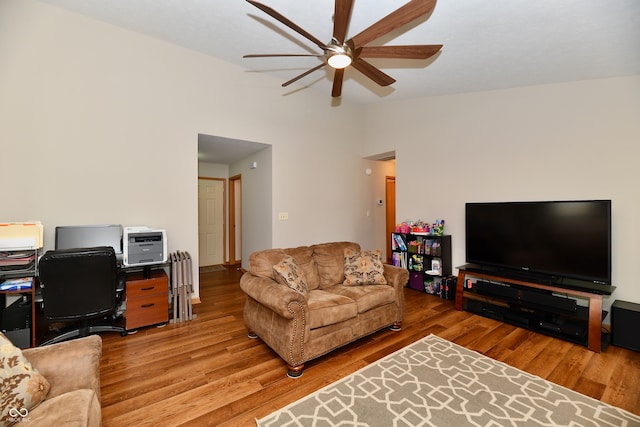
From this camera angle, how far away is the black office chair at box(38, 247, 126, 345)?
2.40 meters

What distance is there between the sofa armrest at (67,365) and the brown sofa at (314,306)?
1.15 metres

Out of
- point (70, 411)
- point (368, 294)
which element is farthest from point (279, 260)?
point (70, 411)

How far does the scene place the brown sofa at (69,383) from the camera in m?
1.13

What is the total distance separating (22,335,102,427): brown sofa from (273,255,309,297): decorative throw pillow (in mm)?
1337

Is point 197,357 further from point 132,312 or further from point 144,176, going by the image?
point 144,176

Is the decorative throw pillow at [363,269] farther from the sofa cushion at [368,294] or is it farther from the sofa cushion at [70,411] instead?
the sofa cushion at [70,411]

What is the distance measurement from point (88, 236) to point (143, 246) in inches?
23.3

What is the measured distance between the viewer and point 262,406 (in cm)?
190

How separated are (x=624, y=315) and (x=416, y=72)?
3444mm

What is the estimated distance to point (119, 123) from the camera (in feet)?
10.9

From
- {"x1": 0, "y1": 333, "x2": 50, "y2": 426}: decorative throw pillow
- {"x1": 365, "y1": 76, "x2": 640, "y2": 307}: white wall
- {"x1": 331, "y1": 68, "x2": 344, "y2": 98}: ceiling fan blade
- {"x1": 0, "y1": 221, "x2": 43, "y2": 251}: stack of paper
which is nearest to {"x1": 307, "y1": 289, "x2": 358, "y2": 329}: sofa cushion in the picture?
{"x1": 0, "y1": 333, "x2": 50, "y2": 426}: decorative throw pillow

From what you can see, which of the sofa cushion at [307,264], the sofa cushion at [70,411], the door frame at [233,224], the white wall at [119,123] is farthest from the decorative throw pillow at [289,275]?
the door frame at [233,224]

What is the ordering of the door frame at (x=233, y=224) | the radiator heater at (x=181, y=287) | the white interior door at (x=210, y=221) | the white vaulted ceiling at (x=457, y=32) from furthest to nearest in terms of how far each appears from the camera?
the door frame at (x=233, y=224) → the white interior door at (x=210, y=221) → the radiator heater at (x=181, y=287) → the white vaulted ceiling at (x=457, y=32)

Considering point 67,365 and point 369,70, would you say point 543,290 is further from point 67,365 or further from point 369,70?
point 67,365
